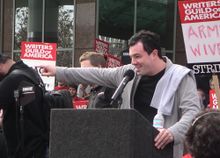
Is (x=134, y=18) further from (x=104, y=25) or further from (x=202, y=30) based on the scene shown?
(x=202, y=30)

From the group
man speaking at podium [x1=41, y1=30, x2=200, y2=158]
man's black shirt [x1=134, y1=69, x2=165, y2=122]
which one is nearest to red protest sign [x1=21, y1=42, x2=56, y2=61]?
man speaking at podium [x1=41, y1=30, x2=200, y2=158]

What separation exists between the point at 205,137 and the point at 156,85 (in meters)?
2.12

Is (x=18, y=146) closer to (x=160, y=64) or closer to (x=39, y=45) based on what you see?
(x=160, y=64)

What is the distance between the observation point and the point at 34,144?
213 inches

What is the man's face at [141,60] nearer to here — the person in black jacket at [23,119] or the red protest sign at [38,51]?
the person in black jacket at [23,119]

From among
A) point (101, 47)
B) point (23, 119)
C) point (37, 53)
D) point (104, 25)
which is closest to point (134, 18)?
point (104, 25)

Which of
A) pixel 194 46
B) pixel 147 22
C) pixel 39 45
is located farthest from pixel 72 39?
pixel 194 46

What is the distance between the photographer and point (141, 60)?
172 inches

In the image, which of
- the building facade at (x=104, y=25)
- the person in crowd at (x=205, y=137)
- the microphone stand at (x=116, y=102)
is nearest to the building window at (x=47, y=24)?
the building facade at (x=104, y=25)

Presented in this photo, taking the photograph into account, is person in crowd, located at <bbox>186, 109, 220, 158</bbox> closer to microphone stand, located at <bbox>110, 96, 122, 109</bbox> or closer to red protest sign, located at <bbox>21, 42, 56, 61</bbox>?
microphone stand, located at <bbox>110, 96, 122, 109</bbox>

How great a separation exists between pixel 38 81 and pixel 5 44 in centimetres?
1651

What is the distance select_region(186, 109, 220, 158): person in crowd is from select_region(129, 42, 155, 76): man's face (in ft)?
6.45

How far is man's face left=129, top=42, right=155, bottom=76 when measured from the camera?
436 cm

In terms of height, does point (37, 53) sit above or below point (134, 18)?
below
